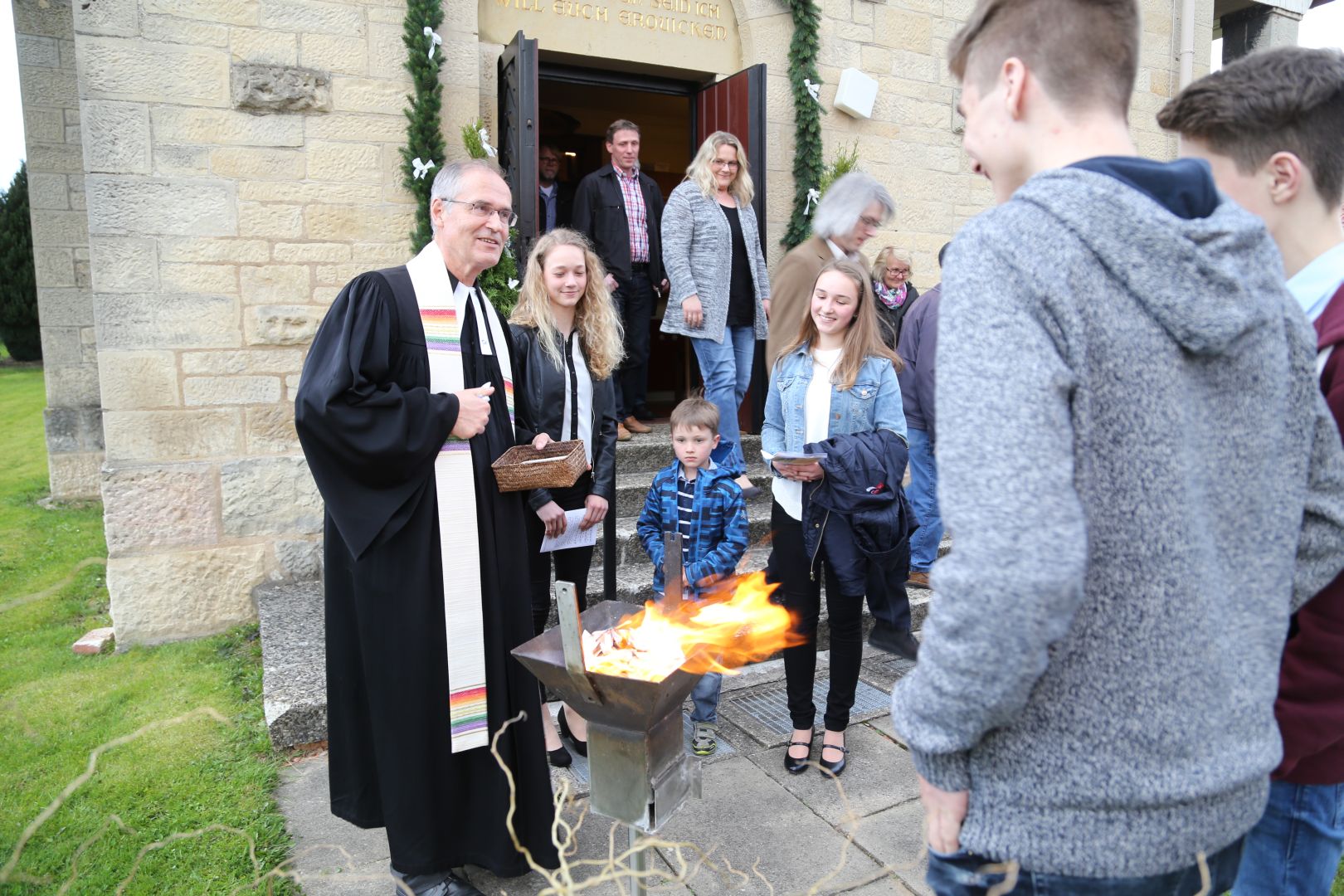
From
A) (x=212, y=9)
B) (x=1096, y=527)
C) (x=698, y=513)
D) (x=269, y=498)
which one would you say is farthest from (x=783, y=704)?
(x=212, y=9)

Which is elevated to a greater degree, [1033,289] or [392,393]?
[1033,289]

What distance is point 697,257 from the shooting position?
5.95 m

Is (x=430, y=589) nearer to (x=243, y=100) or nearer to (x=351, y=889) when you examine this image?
(x=351, y=889)

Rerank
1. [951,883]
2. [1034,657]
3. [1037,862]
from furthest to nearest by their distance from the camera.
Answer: [951,883]
[1037,862]
[1034,657]

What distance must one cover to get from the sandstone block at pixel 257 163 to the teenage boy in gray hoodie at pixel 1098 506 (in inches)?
203

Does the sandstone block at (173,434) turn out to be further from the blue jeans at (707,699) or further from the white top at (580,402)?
the blue jeans at (707,699)

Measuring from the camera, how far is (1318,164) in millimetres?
1714

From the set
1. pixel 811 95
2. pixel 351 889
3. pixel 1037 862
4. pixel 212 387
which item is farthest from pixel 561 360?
pixel 811 95

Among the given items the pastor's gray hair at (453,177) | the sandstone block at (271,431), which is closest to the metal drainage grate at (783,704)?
the pastor's gray hair at (453,177)

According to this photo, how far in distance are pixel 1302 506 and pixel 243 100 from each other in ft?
18.6

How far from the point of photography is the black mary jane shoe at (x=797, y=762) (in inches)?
150

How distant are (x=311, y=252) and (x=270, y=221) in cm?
29

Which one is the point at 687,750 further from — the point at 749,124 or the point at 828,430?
the point at 749,124

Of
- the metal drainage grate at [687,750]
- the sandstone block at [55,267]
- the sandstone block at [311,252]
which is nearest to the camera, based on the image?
the metal drainage grate at [687,750]
